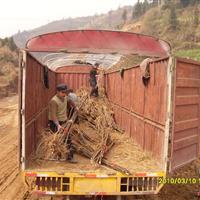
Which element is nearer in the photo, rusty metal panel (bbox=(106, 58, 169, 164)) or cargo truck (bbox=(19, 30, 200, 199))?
cargo truck (bbox=(19, 30, 200, 199))

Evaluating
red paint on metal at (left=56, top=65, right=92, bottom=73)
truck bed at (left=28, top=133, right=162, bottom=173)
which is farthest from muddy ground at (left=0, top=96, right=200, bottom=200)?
red paint on metal at (left=56, top=65, right=92, bottom=73)

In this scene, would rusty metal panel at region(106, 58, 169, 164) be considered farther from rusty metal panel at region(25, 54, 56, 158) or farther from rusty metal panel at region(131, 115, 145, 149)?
rusty metal panel at region(25, 54, 56, 158)

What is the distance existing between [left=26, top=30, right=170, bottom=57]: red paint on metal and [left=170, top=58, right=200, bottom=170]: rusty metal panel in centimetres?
182

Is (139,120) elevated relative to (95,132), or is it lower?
elevated

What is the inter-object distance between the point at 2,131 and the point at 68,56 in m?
5.85

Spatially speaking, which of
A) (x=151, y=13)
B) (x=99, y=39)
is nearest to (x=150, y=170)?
(x=99, y=39)

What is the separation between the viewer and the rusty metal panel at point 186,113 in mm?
5520

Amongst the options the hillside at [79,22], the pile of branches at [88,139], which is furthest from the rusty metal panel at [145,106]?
the hillside at [79,22]

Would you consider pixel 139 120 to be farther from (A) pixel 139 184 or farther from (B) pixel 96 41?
(B) pixel 96 41

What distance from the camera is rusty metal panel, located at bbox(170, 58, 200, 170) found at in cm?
552

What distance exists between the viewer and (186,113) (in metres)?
5.98

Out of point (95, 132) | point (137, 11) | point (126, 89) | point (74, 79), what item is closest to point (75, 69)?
point (74, 79)

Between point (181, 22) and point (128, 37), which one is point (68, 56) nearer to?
point (128, 37)

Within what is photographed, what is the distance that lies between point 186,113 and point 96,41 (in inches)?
116
